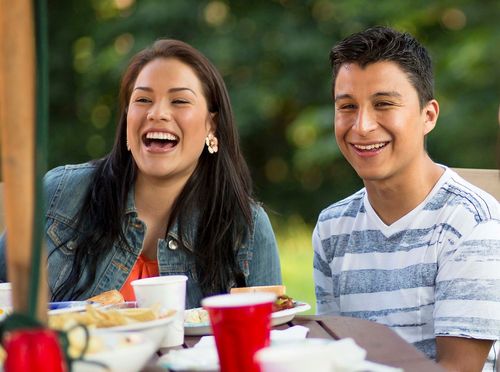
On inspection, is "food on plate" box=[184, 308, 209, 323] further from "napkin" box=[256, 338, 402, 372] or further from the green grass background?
the green grass background

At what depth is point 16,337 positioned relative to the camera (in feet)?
3.64

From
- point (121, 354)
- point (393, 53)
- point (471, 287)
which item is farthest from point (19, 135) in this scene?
point (393, 53)

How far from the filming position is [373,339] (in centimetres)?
169

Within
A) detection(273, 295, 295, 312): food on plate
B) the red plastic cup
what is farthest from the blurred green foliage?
the red plastic cup

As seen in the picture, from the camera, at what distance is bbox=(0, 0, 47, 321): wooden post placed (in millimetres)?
1110

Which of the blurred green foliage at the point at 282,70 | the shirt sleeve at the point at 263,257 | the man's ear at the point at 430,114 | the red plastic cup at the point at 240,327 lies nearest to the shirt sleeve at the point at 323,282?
the shirt sleeve at the point at 263,257

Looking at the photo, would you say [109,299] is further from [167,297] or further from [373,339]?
[373,339]

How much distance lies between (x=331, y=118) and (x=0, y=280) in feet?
14.8

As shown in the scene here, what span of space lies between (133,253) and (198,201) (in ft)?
0.84

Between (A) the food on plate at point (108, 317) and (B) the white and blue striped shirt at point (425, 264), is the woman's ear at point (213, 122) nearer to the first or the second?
(B) the white and blue striped shirt at point (425, 264)

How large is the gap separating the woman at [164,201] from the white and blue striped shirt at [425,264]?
0.90 ft

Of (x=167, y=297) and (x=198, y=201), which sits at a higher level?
(x=198, y=201)

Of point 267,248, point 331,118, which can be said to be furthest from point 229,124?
Answer: point 331,118

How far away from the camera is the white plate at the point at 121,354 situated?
1.25 m
